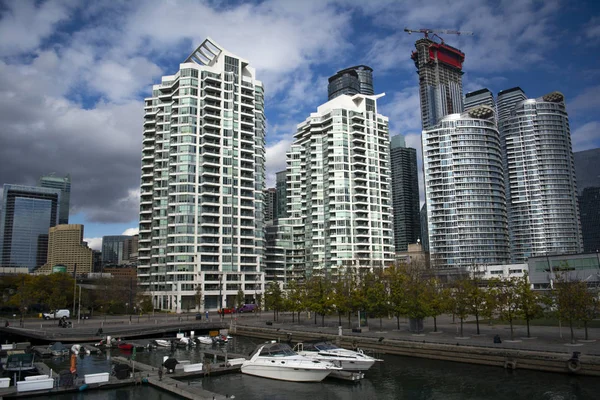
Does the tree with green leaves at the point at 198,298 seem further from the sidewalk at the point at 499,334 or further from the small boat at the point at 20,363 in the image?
the small boat at the point at 20,363

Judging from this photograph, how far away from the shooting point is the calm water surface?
3691 cm

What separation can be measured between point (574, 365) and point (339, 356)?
20352 millimetres

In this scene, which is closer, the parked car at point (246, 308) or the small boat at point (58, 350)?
the small boat at point (58, 350)

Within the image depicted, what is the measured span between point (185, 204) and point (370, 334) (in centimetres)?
8294

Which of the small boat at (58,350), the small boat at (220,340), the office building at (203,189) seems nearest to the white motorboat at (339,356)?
the small boat at (220,340)

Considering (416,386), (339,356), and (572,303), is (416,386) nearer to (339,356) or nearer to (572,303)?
(339,356)

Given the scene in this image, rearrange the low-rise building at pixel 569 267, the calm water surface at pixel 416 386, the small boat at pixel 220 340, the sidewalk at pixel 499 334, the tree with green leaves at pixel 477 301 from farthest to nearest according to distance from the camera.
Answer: the low-rise building at pixel 569 267 → the small boat at pixel 220 340 → the tree with green leaves at pixel 477 301 → the sidewalk at pixel 499 334 → the calm water surface at pixel 416 386

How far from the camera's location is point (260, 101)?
160 m

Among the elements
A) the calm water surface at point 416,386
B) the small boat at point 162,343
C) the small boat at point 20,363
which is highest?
the small boat at point 20,363

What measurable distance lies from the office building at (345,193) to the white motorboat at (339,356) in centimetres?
11030

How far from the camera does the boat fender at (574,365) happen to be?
1590 inches

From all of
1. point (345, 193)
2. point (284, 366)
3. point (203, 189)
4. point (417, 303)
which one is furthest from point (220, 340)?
point (345, 193)

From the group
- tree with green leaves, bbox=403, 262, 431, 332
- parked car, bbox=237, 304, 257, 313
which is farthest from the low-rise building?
parked car, bbox=237, 304, 257, 313

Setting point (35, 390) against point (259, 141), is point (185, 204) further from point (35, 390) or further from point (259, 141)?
point (35, 390)
